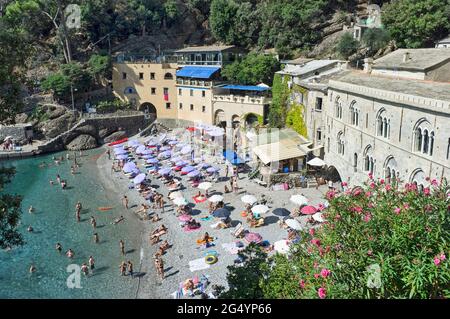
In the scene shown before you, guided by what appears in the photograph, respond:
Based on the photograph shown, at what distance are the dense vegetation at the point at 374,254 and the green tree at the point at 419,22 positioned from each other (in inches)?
1725

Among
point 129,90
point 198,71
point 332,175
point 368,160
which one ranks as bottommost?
point 332,175

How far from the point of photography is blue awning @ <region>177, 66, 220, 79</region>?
57.4m

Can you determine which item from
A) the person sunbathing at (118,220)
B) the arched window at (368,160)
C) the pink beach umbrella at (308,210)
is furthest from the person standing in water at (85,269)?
the arched window at (368,160)

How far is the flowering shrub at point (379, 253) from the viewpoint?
925 cm

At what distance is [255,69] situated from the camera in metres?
53.7

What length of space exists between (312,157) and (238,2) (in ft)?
153

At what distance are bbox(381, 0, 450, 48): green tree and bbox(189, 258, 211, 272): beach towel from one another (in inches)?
1590

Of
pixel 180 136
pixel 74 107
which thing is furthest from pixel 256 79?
pixel 74 107

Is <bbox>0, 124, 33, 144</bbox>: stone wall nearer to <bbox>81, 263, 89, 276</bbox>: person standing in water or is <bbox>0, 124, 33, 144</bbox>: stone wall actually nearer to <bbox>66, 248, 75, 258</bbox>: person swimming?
<bbox>66, 248, 75, 258</bbox>: person swimming

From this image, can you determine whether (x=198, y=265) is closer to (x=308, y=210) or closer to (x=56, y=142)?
(x=308, y=210)

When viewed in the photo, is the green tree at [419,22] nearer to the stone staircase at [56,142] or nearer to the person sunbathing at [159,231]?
the person sunbathing at [159,231]

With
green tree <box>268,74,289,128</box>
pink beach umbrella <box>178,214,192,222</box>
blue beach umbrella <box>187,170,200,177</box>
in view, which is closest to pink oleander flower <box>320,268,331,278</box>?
pink beach umbrella <box>178,214,192,222</box>

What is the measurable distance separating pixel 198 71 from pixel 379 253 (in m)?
52.6

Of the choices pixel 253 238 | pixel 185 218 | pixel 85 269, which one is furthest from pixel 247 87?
pixel 85 269
